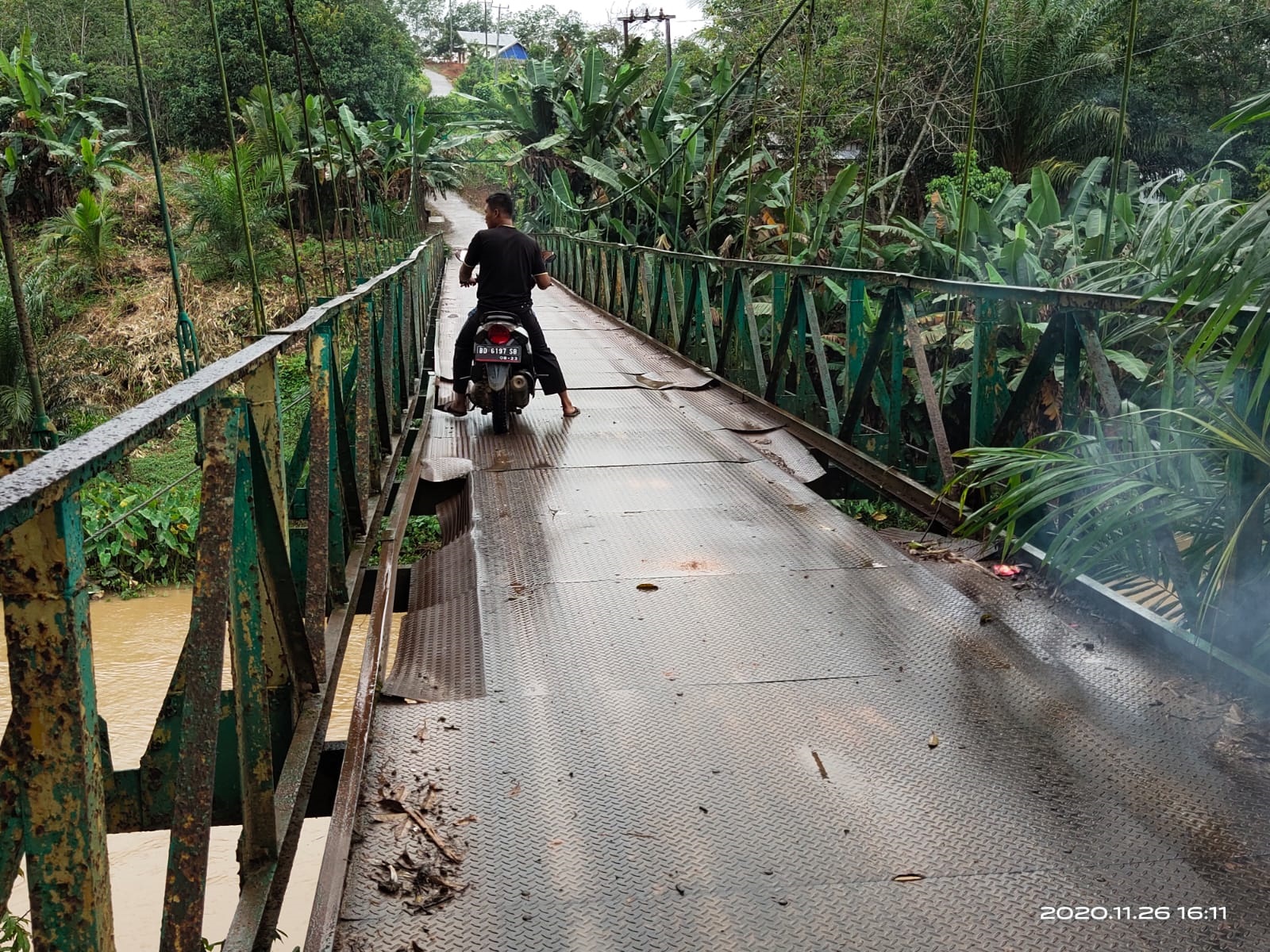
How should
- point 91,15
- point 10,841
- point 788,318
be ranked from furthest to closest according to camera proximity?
point 91,15 → point 788,318 → point 10,841

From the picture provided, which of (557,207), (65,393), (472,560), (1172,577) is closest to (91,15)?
(557,207)

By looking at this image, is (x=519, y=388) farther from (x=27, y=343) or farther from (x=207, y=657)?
(x=207, y=657)

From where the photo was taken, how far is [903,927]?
158cm

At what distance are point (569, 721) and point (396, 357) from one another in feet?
11.5

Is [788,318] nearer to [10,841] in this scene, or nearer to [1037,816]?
[1037,816]

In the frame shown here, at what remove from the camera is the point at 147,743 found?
394cm

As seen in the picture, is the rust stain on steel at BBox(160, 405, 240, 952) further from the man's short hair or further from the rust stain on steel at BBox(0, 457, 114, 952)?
the man's short hair

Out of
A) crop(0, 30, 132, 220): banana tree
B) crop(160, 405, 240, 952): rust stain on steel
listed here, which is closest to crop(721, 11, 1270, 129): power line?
crop(0, 30, 132, 220): banana tree

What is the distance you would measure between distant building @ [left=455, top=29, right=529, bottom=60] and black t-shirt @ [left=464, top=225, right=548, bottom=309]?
50761 mm

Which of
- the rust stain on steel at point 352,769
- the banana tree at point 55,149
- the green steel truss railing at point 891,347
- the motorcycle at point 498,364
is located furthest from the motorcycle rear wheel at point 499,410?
the banana tree at point 55,149

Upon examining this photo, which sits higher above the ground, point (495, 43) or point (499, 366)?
point (495, 43)

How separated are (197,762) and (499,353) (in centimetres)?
392

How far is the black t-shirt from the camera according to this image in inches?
200
